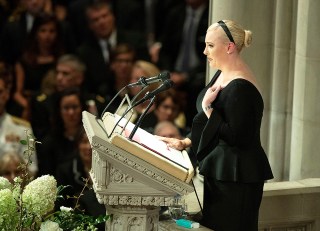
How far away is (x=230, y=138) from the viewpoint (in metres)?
7.66

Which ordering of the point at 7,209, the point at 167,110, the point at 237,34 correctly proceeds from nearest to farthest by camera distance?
the point at 7,209
the point at 237,34
the point at 167,110

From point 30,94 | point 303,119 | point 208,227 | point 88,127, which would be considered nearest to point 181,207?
point 208,227

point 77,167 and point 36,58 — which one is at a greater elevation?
point 36,58

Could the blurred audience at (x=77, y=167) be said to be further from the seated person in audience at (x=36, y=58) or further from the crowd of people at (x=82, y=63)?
the seated person in audience at (x=36, y=58)

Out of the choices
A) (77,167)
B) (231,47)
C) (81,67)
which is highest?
(231,47)

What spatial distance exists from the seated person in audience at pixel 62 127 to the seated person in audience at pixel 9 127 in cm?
15

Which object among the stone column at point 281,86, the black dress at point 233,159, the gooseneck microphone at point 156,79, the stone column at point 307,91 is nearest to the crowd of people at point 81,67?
the stone column at point 281,86

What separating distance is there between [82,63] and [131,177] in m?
5.96

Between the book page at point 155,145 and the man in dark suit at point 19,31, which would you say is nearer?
the book page at point 155,145

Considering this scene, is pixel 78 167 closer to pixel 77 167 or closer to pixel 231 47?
pixel 77 167

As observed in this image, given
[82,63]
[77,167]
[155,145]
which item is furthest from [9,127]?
[155,145]

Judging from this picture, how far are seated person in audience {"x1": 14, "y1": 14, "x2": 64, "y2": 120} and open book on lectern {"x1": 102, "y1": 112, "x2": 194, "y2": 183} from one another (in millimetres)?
5359

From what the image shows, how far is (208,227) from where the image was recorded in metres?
7.88

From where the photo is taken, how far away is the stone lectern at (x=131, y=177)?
7.26m
